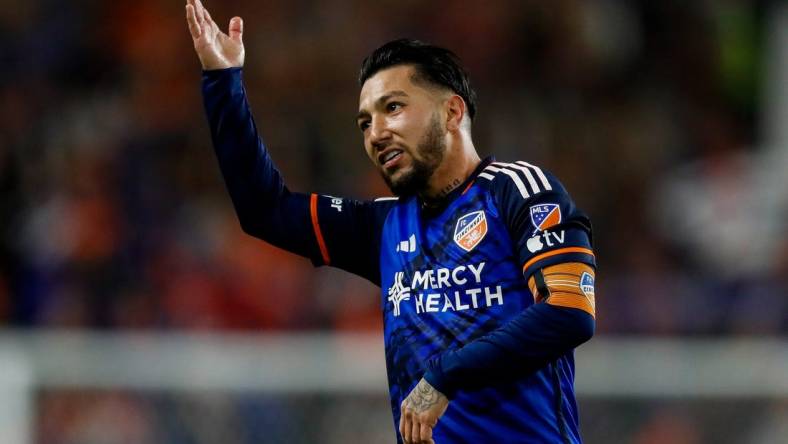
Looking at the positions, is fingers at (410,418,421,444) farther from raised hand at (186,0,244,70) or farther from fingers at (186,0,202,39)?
fingers at (186,0,202,39)

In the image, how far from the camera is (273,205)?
14.6ft

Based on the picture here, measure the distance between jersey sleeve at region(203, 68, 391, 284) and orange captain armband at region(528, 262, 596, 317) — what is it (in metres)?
0.80

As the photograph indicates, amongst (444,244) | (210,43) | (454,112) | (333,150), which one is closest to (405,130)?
(454,112)

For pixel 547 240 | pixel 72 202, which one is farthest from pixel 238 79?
pixel 72 202

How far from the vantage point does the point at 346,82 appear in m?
10.4

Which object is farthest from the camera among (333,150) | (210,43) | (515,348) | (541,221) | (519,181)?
(333,150)

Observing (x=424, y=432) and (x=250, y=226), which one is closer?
(x=424, y=432)

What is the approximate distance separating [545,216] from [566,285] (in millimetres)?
213

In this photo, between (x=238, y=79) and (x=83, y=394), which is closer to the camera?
(x=238, y=79)

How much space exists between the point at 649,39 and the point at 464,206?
7431 millimetres

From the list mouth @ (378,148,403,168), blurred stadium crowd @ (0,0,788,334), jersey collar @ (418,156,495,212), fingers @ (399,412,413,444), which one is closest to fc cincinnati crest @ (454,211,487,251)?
jersey collar @ (418,156,495,212)

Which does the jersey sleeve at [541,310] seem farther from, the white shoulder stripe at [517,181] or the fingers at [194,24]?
the fingers at [194,24]

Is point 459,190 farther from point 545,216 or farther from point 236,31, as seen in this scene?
point 236,31

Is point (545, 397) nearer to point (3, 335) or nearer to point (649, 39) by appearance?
point (3, 335)
